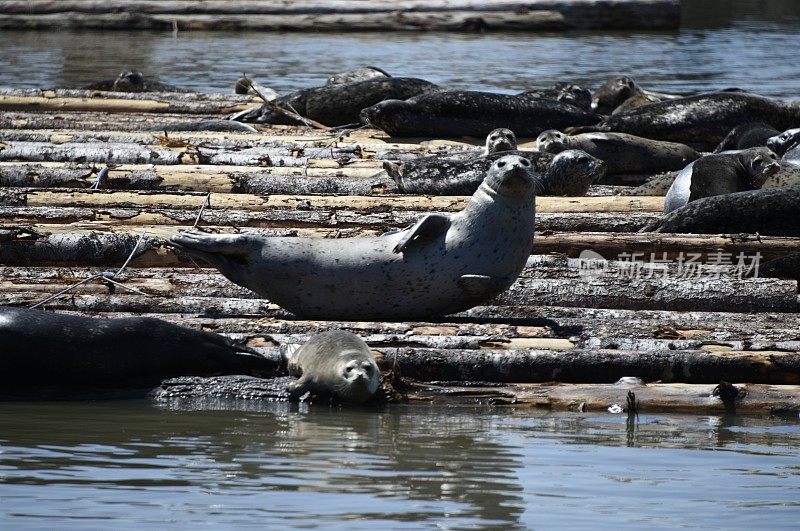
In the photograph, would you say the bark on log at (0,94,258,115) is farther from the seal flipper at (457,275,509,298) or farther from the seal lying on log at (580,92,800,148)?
the seal flipper at (457,275,509,298)

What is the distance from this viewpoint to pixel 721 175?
852 cm

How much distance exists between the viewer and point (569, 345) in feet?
18.6

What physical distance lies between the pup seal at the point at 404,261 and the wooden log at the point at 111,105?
7128 mm

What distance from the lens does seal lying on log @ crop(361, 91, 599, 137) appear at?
11008 millimetres

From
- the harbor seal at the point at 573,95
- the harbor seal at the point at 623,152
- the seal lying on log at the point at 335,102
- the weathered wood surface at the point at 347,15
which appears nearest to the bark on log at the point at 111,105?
the seal lying on log at the point at 335,102

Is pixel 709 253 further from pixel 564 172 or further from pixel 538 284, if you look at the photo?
pixel 564 172

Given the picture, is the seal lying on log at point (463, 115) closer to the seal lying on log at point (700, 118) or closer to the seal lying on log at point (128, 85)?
the seal lying on log at point (700, 118)

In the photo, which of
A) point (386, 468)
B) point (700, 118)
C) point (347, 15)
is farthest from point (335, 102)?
point (347, 15)

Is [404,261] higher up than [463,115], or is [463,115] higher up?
[463,115]

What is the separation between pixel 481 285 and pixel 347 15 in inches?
792

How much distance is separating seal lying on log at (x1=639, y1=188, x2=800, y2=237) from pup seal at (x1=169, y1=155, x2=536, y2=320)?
142cm

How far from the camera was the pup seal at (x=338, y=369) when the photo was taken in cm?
522

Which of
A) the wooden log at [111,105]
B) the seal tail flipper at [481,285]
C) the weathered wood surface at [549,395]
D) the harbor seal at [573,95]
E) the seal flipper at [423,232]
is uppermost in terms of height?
the harbor seal at [573,95]

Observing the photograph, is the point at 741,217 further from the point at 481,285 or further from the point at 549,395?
the point at 549,395
